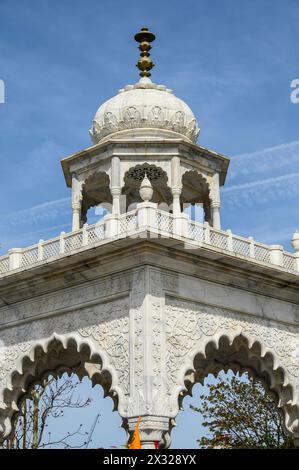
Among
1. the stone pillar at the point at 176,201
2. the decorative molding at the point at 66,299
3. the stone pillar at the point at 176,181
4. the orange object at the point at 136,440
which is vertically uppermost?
the stone pillar at the point at 176,181

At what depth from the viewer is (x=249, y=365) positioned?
63.3ft

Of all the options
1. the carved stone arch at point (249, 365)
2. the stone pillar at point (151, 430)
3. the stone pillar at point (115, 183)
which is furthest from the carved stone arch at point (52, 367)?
the stone pillar at point (115, 183)

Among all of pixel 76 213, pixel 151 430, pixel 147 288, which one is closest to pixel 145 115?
pixel 76 213

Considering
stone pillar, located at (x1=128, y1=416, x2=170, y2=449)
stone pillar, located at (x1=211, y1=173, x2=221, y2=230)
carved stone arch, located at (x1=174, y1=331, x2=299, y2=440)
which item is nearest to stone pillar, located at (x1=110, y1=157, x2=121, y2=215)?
stone pillar, located at (x1=211, y1=173, x2=221, y2=230)

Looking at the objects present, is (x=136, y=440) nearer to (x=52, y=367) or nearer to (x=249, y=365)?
(x=249, y=365)

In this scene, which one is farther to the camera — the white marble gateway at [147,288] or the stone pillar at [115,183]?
the stone pillar at [115,183]

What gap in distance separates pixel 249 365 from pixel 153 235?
16.9 ft

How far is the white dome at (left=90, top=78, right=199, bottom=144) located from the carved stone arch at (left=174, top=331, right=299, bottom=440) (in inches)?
201

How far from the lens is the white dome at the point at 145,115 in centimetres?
1936

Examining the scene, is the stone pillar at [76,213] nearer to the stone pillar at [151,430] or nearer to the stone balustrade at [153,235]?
the stone balustrade at [153,235]

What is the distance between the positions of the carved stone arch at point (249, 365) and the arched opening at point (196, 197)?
11.3 ft

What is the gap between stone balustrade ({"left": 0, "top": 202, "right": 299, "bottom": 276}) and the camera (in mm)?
16281

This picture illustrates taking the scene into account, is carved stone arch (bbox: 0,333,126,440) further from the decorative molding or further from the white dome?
the white dome

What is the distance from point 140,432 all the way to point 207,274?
3.71 m
